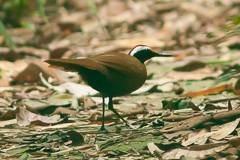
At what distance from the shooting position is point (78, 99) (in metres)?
4.07

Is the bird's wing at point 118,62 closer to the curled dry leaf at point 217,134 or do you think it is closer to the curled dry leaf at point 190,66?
the curled dry leaf at point 217,134

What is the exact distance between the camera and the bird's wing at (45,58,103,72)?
2699 millimetres

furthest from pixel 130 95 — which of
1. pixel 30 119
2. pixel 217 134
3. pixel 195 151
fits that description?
pixel 195 151

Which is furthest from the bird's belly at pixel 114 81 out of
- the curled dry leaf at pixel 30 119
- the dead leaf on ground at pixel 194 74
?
the dead leaf on ground at pixel 194 74

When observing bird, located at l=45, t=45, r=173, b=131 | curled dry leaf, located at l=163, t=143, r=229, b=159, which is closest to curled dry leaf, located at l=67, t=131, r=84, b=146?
bird, located at l=45, t=45, r=173, b=131

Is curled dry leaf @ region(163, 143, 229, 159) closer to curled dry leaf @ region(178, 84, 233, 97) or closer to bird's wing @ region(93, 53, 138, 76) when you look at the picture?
bird's wing @ region(93, 53, 138, 76)

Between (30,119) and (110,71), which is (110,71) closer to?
(110,71)

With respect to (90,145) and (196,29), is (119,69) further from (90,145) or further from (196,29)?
(196,29)

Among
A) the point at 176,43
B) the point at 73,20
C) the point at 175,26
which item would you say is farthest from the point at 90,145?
the point at 73,20

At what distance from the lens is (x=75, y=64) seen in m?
2.73

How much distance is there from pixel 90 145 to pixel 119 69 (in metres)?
0.50

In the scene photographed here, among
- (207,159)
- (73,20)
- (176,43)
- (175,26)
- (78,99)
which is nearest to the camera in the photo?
(207,159)

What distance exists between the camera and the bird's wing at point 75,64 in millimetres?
2699

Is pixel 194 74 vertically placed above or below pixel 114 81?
above
